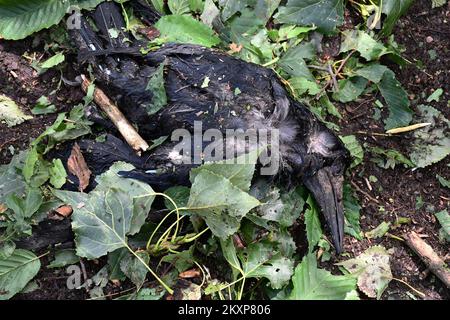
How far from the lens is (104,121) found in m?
2.89

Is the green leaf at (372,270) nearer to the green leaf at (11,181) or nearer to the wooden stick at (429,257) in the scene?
the wooden stick at (429,257)

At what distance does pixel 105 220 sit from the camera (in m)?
2.60

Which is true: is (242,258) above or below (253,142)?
below

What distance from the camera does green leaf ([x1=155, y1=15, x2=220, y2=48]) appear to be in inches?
122

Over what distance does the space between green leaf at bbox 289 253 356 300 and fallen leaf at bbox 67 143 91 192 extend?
107cm

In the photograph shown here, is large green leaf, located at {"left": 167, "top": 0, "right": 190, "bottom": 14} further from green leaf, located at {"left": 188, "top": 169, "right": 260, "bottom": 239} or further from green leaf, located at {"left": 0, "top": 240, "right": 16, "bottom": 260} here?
green leaf, located at {"left": 0, "top": 240, "right": 16, "bottom": 260}

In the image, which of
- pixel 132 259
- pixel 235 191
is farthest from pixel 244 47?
pixel 132 259

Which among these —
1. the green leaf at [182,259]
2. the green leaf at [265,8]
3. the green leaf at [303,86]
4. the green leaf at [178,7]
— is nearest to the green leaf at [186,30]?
the green leaf at [178,7]

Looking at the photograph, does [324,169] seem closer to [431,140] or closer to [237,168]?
[237,168]

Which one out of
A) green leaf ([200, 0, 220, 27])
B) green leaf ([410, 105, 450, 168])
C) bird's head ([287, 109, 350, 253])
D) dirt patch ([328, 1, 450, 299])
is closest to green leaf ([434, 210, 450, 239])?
dirt patch ([328, 1, 450, 299])

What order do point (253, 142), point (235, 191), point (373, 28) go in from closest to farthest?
point (235, 191) → point (253, 142) → point (373, 28)

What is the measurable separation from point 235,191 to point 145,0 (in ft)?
4.31

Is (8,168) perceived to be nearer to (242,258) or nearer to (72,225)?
(72,225)

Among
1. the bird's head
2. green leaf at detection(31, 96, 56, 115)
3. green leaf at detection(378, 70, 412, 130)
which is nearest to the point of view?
the bird's head
